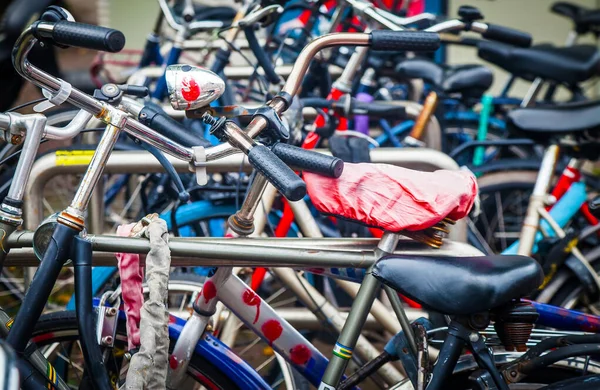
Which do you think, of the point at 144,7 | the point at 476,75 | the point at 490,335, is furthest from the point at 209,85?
the point at 144,7

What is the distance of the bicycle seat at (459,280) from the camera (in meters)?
1.59

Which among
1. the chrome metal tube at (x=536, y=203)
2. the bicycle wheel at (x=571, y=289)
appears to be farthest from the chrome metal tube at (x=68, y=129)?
the bicycle wheel at (x=571, y=289)

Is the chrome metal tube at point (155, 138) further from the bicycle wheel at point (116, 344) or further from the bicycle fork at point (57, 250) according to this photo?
the bicycle wheel at point (116, 344)

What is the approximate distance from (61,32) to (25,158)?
1.04 feet

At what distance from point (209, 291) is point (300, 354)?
14.2 inches

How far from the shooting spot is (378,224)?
1.79 meters

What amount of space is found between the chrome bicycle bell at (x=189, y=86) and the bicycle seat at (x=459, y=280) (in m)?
0.58

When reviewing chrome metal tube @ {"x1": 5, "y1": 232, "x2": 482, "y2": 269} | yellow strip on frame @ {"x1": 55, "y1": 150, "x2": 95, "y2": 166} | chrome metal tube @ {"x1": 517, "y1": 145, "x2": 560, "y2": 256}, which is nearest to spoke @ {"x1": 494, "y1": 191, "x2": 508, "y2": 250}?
chrome metal tube @ {"x1": 517, "y1": 145, "x2": 560, "y2": 256}

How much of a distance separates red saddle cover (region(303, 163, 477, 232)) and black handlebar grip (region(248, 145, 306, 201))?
0.32 metres

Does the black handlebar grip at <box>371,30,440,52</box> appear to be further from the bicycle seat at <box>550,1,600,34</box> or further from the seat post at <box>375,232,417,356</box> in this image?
the bicycle seat at <box>550,1,600,34</box>

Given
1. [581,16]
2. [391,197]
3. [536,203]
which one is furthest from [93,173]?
[581,16]

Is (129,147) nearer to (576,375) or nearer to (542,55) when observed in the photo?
(576,375)

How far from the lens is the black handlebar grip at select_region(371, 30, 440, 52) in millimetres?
1825

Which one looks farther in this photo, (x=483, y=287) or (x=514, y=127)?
(x=514, y=127)
